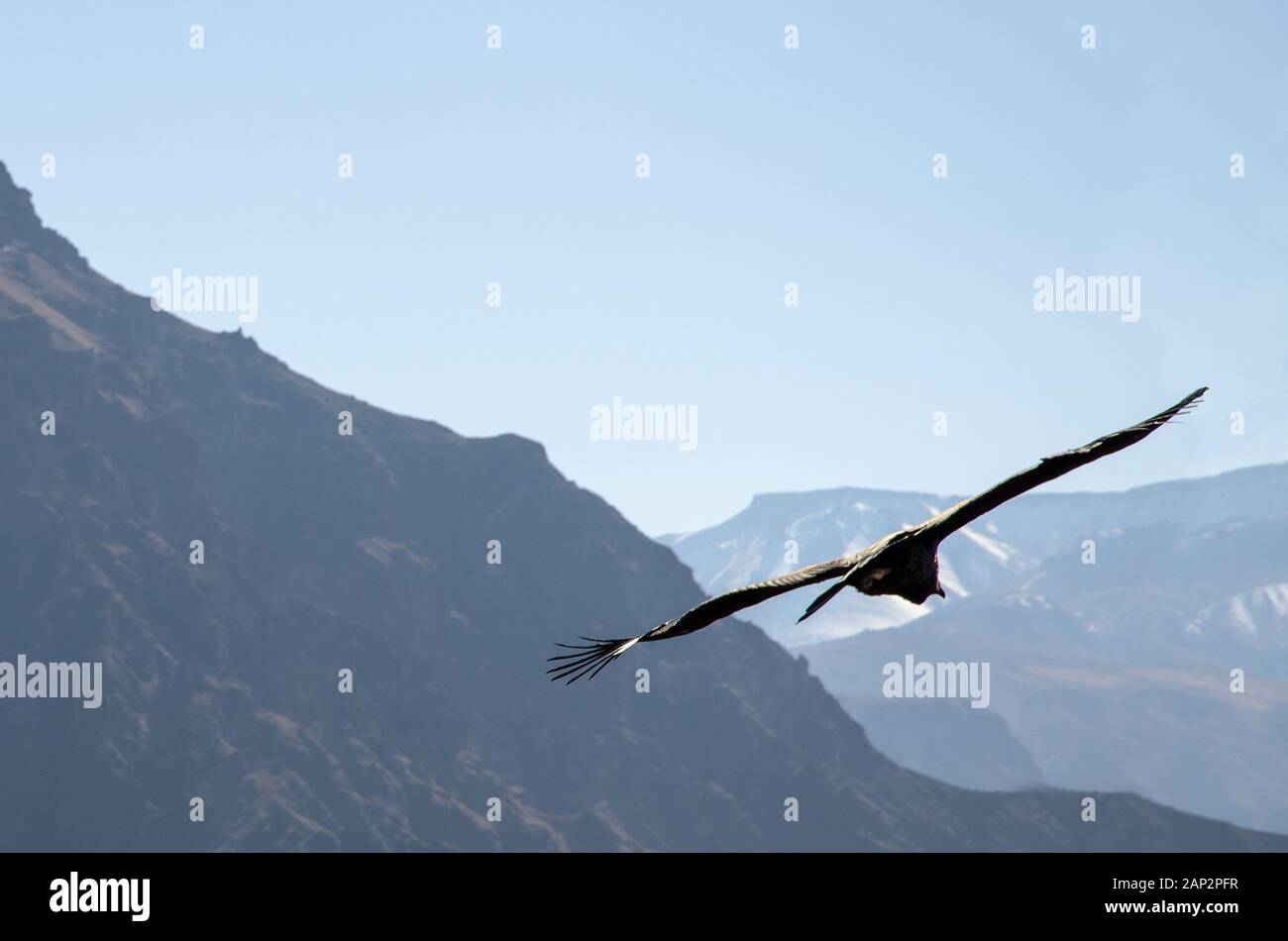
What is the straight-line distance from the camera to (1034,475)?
17969mm

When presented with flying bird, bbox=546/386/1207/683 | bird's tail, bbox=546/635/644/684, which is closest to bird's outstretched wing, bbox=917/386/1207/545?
flying bird, bbox=546/386/1207/683

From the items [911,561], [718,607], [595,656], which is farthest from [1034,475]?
[595,656]

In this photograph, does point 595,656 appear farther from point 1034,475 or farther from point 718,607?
point 1034,475

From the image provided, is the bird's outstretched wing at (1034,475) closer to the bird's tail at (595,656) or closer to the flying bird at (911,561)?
the flying bird at (911,561)

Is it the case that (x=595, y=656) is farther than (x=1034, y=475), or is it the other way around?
(x=595, y=656)

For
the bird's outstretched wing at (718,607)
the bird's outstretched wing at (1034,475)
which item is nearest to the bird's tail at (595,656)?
the bird's outstretched wing at (718,607)

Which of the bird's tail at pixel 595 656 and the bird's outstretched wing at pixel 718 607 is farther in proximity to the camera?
the bird's tail at pixel 595 656

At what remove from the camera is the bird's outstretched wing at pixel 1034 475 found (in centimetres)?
1791

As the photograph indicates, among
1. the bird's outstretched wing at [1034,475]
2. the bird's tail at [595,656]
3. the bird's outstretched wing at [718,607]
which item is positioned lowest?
the bird's tail at [595,656]
